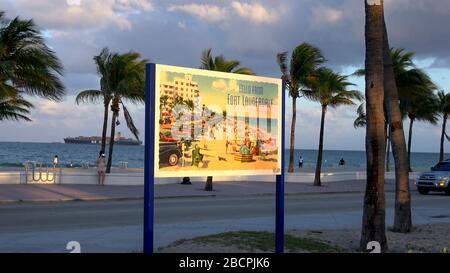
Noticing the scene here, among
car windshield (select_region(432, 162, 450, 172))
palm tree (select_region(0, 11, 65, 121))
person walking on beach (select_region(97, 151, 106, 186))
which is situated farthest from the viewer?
car windshield (select_region(432, 162, 450, 172))

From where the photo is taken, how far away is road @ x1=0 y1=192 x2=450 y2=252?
1234cm

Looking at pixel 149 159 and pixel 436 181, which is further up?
pixel 149 159

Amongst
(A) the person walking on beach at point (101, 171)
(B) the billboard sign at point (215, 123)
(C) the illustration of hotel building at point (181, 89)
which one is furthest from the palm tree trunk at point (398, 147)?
(A) the person walking on beach at point (101, 171)

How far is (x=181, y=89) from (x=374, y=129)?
3858mm

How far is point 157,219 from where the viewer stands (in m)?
16.9

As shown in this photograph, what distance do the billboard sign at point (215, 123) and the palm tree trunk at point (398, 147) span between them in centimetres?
400

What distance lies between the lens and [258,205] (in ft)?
73.5

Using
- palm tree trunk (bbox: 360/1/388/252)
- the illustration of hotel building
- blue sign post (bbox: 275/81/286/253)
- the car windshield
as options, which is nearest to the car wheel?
the illustration of hotel building

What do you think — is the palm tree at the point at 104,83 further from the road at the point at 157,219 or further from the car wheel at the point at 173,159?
the car wheel at the point at 173,159

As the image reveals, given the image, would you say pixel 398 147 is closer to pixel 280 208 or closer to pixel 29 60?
pixel 280 208

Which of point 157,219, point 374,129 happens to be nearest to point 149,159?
point 374,129

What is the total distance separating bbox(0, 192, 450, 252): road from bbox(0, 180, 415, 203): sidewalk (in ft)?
4.86

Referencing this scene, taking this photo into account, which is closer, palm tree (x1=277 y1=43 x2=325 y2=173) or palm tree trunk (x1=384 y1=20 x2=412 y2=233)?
palm tree trunk (x1=384 y1=20 x2=412 y2=233)

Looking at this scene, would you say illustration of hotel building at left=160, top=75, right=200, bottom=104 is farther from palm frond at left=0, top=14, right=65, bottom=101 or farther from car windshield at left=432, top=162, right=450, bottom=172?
car windshield at left=432, top=162, right=450, bottom=172
